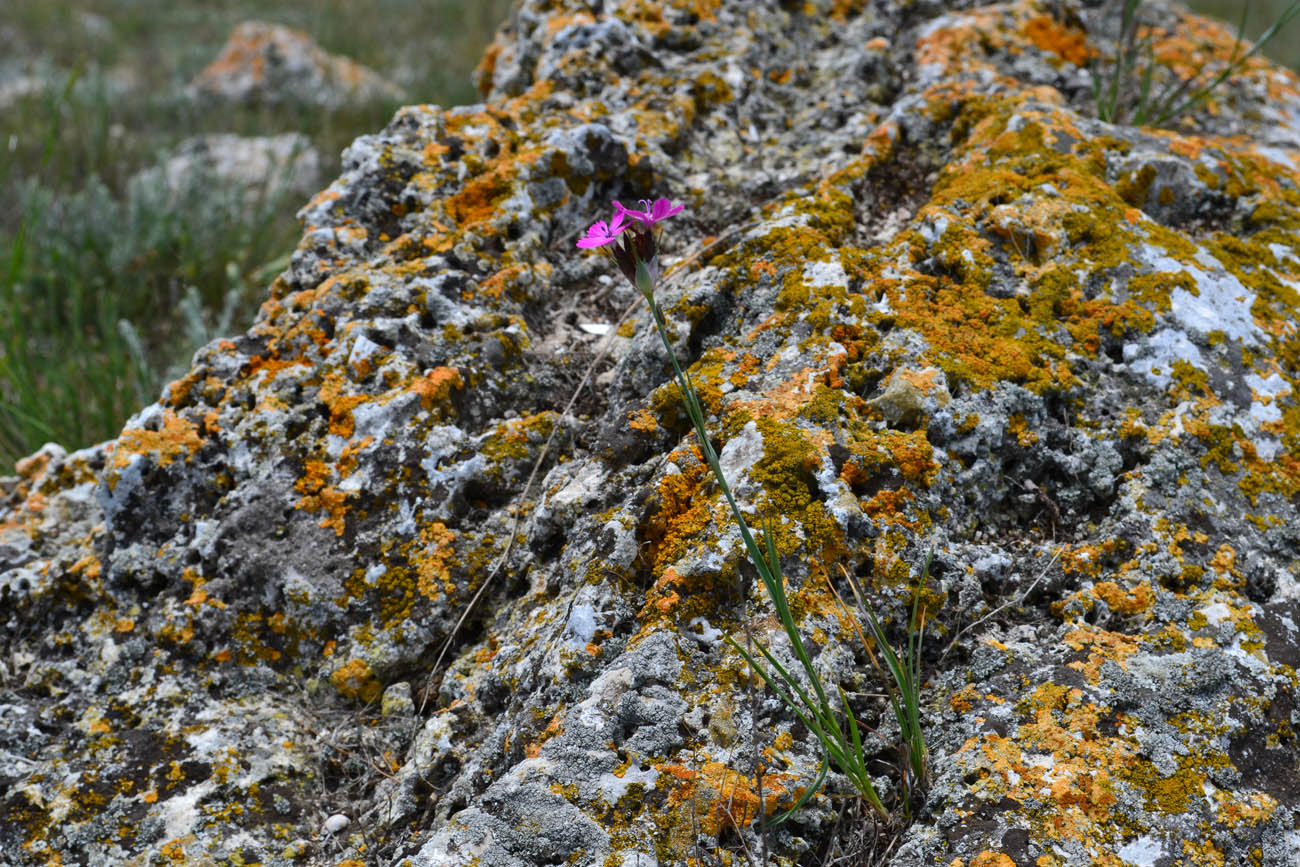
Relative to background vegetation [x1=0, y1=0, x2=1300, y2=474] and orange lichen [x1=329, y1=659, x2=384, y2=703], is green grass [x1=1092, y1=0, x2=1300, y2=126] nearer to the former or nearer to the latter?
orange lichen [x1=329, y1=659, x2=384, y2=703]

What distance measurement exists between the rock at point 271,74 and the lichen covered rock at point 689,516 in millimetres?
6014

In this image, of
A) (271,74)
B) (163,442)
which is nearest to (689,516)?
(163,442)

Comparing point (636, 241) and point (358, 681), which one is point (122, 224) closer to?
point (358, 681)

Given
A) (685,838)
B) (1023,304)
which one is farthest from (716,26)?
(685,838)

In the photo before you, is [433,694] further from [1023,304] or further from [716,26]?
[716,26]

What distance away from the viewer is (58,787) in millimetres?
1714

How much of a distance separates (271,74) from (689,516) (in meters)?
8.08

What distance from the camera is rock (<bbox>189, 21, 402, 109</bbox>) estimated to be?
770 cm

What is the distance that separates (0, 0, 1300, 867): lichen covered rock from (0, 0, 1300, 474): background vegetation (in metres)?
0.93

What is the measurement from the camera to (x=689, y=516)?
1.68m

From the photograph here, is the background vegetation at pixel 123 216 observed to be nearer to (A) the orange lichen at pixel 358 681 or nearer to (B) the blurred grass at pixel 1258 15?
(B) the blurred grass at pixel 1258 15

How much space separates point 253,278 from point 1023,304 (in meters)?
3.27

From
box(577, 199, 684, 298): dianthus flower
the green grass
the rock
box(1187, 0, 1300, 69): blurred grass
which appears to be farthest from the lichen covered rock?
box(1187, 0, 1300, 69): blurred grass

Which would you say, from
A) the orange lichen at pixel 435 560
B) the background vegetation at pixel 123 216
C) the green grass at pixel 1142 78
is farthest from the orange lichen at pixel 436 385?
the green grass at pixel 1142 78
